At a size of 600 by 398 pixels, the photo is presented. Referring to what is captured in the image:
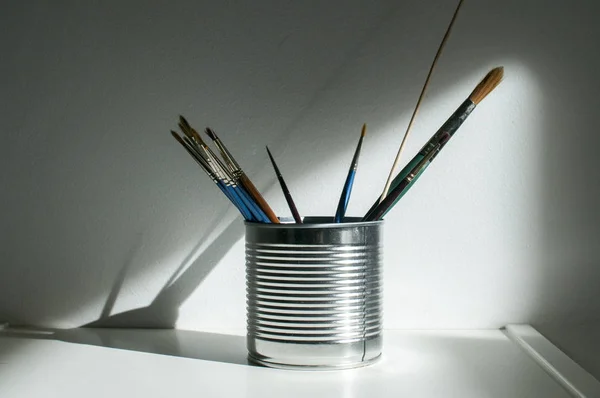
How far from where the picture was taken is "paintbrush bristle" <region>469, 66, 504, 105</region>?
74 cm

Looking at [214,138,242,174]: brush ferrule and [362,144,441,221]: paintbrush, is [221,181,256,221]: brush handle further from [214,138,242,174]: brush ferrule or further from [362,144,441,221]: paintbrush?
[362,144,441,221]: paintbrush

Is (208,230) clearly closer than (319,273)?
No

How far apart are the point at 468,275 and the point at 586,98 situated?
0.74 ft

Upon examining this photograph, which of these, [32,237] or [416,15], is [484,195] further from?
[32,237]

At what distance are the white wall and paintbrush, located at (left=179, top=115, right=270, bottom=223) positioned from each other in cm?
15

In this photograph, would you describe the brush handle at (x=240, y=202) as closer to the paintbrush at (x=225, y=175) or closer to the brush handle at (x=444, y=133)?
the paintbrush at (x=225, y=175)

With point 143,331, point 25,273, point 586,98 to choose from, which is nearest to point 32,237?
point 25,273

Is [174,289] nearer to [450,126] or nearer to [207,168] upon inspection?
[207,168]

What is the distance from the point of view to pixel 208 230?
0.91 meters

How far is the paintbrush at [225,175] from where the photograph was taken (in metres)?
0.73

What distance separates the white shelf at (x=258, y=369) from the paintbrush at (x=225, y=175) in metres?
0.14

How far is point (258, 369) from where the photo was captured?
28.7 inches

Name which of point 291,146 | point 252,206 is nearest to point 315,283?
point 252,206

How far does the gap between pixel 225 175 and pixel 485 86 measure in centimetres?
25
